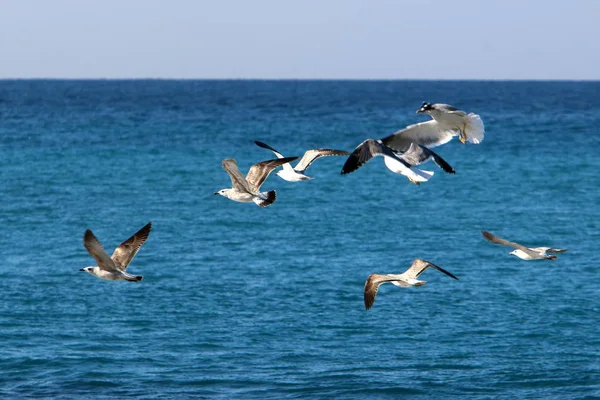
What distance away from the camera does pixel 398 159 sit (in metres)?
17.7

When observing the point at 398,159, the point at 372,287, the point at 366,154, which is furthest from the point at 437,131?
the point at 372,287

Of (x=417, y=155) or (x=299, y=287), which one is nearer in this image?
(x=417, y=155)

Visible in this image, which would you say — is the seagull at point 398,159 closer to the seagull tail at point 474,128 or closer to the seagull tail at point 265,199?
the seagull tail at point 474,128

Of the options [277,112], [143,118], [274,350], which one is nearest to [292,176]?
[274,350]

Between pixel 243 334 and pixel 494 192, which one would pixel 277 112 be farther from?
pixel 243 334

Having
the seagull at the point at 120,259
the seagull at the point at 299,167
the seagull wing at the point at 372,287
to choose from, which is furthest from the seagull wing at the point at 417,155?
the seagull at the point at 120,259

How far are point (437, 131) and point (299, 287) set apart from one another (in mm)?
17992

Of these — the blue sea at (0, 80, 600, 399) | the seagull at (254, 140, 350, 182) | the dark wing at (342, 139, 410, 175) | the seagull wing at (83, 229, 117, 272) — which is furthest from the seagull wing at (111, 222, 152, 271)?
the blue sea at (0, 80, 600, 399)

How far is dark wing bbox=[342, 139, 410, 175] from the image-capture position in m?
16.7

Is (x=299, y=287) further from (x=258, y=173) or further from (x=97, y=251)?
(x=97, y=251)

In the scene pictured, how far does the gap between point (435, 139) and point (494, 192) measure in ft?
147

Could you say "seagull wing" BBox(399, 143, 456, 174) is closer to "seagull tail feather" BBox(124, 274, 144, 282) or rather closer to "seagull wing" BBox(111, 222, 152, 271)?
"seagull wing" BBox(111, 222, 152, 271)

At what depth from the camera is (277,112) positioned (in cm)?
13950

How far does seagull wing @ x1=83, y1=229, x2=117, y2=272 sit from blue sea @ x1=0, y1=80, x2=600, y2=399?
8078 millimetres
